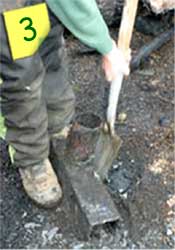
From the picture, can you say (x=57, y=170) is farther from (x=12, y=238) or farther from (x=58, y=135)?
(x=12, y=238)

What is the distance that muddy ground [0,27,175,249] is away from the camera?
2.16 m

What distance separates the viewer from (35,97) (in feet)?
6.84

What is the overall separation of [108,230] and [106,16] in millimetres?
1189

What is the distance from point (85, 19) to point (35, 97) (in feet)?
1.32

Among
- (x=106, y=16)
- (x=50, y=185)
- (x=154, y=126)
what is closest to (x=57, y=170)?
(x=50, y=185)

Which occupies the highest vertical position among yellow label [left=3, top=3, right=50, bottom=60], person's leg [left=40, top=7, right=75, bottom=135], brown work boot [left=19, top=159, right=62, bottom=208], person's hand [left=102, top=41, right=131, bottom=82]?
yellow label [left=3, top=3, right=50, bottom=60]

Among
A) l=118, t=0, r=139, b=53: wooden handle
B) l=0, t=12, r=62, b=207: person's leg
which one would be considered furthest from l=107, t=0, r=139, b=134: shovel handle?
l=0, t=12, r=62, b=207: person's leg

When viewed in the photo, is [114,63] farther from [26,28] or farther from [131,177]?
[131,177]

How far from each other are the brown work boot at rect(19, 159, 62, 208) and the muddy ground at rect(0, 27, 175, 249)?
35 millimetres

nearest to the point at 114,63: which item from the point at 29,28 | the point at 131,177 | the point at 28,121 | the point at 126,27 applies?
the point at 126,27

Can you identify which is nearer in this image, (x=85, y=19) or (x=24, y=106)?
(x=85, y=19)

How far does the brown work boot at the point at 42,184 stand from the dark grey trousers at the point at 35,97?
0.04m

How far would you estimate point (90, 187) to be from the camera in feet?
7.14

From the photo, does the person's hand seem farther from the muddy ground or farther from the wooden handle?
the muddy ground
